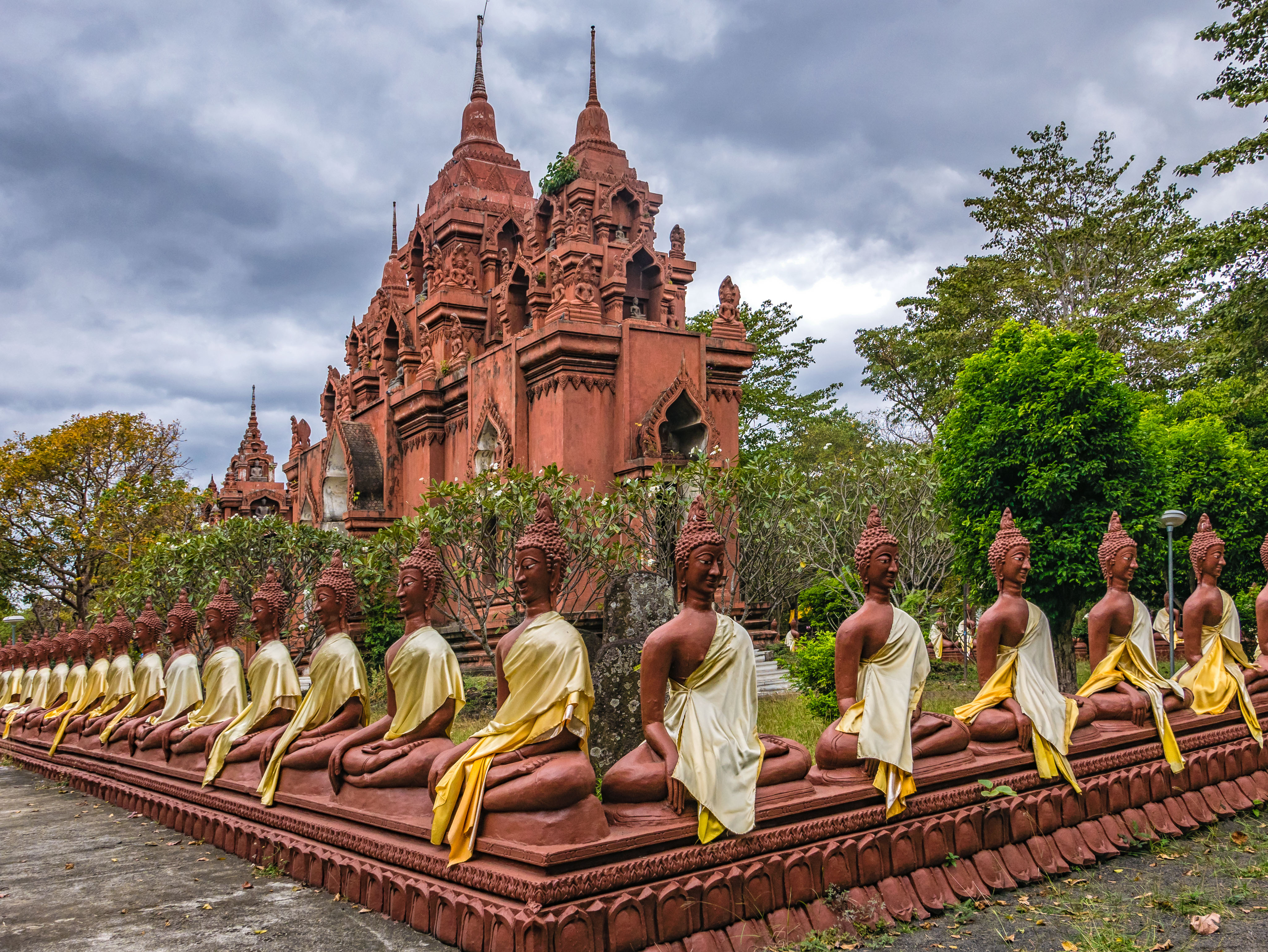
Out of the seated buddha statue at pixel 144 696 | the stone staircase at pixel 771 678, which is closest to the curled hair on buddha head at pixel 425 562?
the seated buddha statue at pixel 144 696

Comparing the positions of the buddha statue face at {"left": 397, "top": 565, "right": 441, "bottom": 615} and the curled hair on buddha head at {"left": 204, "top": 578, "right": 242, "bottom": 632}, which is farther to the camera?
the curled hair on buddha head at {"left": 204, "top": 578, "right": 242, "bottom": 632}

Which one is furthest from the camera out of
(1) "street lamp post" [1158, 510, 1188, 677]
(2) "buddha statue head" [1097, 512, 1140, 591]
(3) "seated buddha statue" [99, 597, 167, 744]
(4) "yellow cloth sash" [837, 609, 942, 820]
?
(1) "street lamp post" [1158, 510, 1188, 677]

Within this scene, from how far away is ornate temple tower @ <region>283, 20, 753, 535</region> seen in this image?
61.2ft

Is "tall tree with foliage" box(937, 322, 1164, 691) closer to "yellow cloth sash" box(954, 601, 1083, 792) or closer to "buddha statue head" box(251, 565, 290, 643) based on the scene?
"yellow cloth sash" box(954, 601, 1083, 792)

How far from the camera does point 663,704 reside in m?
5.42

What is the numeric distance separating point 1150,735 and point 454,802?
5.44m

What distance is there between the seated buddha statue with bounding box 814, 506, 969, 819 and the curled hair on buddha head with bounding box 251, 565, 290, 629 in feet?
14.7

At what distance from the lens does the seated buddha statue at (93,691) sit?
1216 cm

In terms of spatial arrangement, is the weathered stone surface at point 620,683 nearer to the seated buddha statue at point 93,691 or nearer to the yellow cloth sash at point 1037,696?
the yellow cloth sash at point 1037,696

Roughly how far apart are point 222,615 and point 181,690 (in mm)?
1093

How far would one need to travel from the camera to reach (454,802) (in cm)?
518

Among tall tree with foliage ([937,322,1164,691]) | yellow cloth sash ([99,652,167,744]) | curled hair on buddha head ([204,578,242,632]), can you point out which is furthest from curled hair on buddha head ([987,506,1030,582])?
tall tree with foliage ([937,322,1164,691])

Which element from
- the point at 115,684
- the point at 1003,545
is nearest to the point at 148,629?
the point at 115,684

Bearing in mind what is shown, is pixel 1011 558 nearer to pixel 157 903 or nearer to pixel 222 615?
pixel 157 903
